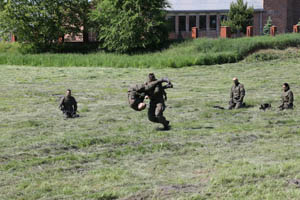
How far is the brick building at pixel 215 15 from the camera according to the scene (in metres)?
55.0

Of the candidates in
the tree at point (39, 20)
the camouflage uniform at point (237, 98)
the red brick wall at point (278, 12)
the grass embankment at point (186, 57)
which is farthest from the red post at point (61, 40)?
the camouflage uniform at point (237, 98)

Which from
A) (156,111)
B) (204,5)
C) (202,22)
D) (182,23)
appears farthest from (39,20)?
(156,111)

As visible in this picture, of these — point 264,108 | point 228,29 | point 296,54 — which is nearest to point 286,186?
point 264,108

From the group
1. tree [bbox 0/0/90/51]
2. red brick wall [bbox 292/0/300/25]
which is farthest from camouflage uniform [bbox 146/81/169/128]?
red brick wall [bbox 292/0/300/25]

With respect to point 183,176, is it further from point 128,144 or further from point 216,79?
point 216,79

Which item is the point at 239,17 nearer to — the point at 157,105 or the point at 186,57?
the point at 186,57

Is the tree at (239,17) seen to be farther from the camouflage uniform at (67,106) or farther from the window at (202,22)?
the camouflage uniform at (67,106)

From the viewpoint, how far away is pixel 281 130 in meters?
14.3

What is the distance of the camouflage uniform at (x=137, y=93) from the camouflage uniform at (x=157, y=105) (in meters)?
0.14

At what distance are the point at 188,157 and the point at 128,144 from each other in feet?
6.51

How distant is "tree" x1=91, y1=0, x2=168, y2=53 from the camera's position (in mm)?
46938

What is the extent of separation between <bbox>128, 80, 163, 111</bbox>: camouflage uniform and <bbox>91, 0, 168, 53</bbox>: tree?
32425 mm

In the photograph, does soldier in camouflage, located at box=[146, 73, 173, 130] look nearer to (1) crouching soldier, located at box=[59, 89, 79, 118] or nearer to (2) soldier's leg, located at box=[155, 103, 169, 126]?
(2) soldier's leg, located at box=[155, 103, 169, 126]

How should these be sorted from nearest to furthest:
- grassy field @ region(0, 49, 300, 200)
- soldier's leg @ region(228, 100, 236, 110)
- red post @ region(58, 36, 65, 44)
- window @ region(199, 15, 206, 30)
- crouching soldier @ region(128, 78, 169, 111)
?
grassy field @ region(0, 49, 300, 200) < crouching soldier @ region(128, 78, 169, 111) < soldier's leg @ region(228, 100, 236, 110) < red post @ region(58, 36, 65, 44) < window @ region(199, 15, 206, 30)
